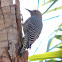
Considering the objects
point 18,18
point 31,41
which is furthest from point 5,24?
point 31,41

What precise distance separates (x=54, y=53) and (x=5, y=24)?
75 cm

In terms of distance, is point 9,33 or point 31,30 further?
point 31,30

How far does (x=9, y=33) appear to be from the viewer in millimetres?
1915

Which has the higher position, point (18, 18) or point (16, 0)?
point (16, 0)

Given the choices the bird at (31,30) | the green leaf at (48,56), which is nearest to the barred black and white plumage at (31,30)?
the bird at (31,30)

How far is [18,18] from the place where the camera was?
2.12 m

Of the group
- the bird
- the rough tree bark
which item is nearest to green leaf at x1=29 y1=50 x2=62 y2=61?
the rough tree bark

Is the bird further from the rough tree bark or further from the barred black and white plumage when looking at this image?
the rough tree bark

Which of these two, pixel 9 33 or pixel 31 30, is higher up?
pixel 9 33

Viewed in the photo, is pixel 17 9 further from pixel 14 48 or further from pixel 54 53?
pixel 54 53

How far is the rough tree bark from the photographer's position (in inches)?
72.2

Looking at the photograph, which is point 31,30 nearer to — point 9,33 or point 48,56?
point 9,33

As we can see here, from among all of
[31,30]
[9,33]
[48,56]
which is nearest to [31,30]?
[31,30]

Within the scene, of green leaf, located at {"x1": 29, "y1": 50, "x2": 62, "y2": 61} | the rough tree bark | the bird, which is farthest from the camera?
the bird
